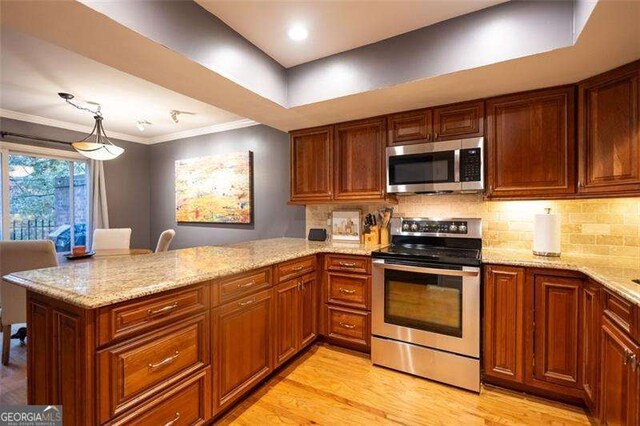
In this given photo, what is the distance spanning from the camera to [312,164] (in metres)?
3.12

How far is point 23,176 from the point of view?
3869 millimetres

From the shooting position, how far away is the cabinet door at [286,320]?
2.21 meters

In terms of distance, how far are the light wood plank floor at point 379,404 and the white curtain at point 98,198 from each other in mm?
3867

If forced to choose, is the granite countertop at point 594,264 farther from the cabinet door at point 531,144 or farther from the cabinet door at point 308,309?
the cabinet door at point 308,309

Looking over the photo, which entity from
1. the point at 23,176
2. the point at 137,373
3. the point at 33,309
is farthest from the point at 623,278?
the point at 23,176

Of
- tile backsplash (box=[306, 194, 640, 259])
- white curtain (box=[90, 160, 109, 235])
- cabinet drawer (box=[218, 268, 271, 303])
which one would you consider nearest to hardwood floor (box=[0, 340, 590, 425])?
cabinet drawer (box=[218, 268, 271, 303])

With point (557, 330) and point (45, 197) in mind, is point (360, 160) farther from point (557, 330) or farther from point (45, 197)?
point (45, 197)

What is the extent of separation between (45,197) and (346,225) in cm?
433

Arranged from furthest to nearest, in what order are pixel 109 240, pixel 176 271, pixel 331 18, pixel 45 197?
pixel 45 197
pixel 109 240
pixel 331 18
pixel 176 271

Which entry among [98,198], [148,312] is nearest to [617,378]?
[148,312]

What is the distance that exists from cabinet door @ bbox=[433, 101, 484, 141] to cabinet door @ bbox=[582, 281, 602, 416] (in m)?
1.30

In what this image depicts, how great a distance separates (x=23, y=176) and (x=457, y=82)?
17.3 feet

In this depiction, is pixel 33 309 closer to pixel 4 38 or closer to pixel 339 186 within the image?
pixel 4 38

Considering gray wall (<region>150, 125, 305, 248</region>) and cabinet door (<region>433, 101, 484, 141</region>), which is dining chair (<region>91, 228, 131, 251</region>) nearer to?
gray wall (<region>150, 125, 305, 248</region>)
